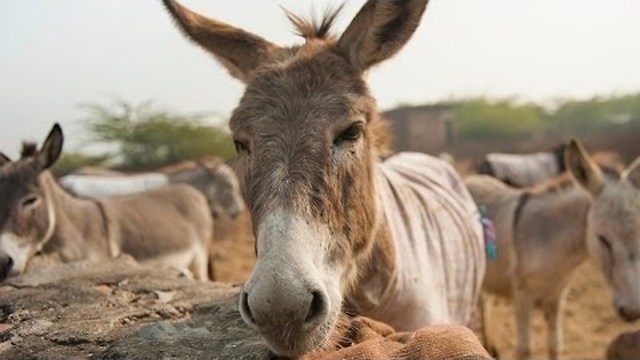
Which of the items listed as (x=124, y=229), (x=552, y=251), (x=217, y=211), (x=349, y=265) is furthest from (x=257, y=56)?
(x=217, y=211)

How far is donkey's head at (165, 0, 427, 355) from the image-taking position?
171 cm

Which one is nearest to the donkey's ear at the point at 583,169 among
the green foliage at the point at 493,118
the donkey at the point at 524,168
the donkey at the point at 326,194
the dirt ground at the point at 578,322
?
the dirt ground at the point at 578,322

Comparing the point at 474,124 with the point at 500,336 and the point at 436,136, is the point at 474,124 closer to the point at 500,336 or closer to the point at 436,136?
the point at 436,136

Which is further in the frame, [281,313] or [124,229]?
[124,229]

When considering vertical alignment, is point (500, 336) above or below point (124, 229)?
below

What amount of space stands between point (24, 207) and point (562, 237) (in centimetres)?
437

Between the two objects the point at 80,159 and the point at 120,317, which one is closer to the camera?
the point at 120,317

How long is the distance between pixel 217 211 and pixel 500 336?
571 cm

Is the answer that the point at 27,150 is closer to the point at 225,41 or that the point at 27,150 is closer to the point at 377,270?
the point at 225,41

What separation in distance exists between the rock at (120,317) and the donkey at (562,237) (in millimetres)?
3214

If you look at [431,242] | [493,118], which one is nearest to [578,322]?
[431,242]

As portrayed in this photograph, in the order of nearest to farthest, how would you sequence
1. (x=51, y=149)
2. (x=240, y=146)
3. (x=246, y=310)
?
1. (x=246, y=310)
2. (x=240, y=146)
3. (x=51, y=149)

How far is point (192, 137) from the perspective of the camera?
23.4 m

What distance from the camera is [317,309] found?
1.75m
